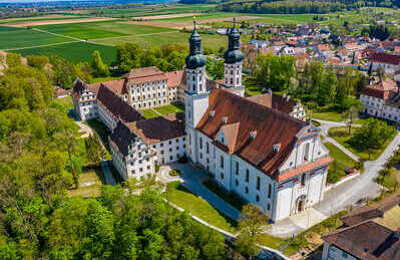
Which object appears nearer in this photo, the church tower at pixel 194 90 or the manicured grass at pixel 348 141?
the church tower at pixel 194 90

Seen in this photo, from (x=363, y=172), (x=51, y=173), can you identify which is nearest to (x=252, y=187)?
(x=363, y=172)

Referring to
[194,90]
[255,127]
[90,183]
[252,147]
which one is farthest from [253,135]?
[90,183]

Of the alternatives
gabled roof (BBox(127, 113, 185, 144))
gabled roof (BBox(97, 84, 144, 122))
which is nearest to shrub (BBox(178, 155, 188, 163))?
gabled roof (BBox(127, 113, 185, 144))

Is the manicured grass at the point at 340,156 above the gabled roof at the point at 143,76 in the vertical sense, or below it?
below

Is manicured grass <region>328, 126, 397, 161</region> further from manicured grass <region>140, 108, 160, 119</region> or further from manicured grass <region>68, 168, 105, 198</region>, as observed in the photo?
manicured grass <region>68, 168, 105, 198</region>

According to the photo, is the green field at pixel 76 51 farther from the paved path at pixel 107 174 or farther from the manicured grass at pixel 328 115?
the manicured grass at pixel 328 115

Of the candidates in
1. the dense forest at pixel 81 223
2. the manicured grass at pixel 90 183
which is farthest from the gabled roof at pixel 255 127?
the manicured grass at pixel 90 183

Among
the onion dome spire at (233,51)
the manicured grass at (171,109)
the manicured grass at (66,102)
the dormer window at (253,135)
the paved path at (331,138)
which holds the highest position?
the onion dome spire at (233,51)
